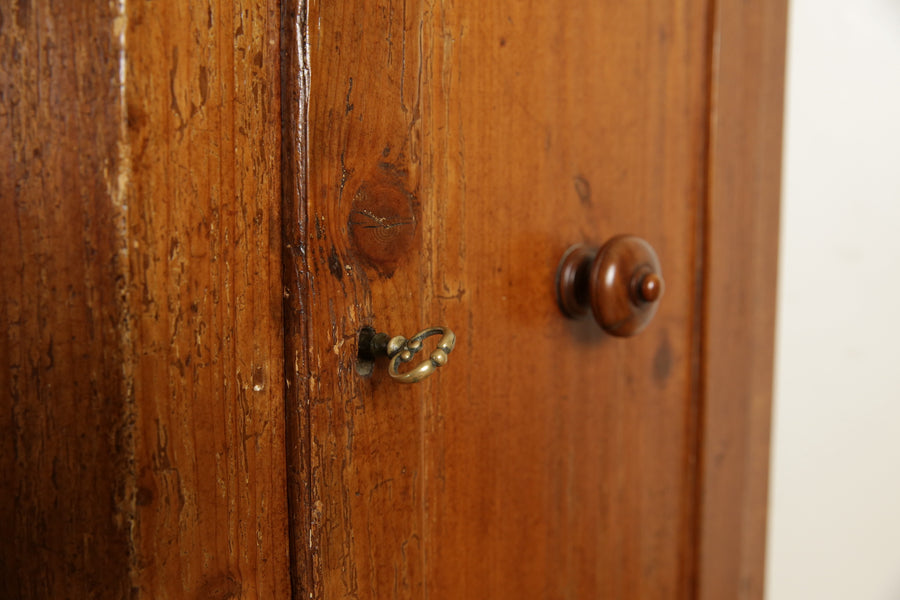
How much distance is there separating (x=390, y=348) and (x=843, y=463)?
2.18ft

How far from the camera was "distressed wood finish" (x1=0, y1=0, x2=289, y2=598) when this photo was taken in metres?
0.23

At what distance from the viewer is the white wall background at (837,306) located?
64 cm

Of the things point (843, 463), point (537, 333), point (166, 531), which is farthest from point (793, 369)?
point (166, 531)

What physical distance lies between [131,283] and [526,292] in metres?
0.23

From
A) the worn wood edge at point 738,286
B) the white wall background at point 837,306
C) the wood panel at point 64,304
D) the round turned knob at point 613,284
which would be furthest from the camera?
the white wall background at point 837,306

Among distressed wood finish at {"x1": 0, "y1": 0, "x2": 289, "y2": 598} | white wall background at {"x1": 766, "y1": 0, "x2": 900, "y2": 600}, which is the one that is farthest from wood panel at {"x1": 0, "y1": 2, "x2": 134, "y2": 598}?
white wall background at {"x1": 766, "y1": 0, "x2": 900, "y2": 600}

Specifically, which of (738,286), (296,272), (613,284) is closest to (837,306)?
(738,286)

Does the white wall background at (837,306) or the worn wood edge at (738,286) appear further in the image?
the white wall background at (837,306)

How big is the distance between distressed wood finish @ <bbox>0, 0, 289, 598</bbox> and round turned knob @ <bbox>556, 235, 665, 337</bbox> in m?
0.21

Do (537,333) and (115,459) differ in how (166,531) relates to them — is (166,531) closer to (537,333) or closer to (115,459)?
(115,459)

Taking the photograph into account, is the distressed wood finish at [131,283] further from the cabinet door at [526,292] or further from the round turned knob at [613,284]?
the round turned knob at [613,284]

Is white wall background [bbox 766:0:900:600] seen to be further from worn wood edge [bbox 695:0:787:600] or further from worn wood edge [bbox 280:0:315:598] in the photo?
worn wood edge [bbox 280:0:315:598]

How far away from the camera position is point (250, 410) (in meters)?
0.28

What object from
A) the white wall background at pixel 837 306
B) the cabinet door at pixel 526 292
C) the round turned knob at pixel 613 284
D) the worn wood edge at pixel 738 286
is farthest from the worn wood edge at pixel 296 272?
the white wall background at pixel 837 306
